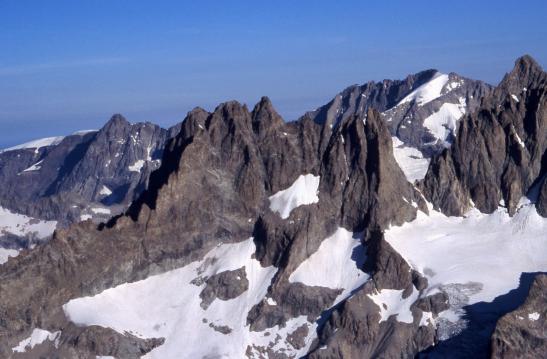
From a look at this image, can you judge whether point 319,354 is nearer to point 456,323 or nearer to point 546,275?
point 456,323

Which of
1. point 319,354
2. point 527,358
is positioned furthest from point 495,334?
point 319,354

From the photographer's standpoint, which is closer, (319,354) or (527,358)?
(527,358)

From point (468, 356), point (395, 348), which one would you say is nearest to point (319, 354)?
point (395, 348)

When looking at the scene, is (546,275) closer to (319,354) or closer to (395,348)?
(395,348)

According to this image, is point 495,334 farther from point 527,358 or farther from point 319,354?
point 319,354

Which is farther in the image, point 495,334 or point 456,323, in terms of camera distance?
point 456,323
